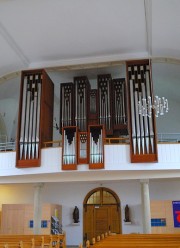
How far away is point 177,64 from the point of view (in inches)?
431

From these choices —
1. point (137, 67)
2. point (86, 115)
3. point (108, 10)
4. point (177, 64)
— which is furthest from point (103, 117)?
point (108, 10)

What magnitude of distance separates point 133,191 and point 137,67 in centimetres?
529

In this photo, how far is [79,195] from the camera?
13312 millimetres

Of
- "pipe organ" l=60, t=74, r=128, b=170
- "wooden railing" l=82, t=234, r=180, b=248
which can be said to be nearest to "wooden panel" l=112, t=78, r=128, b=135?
"pipe organ" l=60, t=74, r=128, b=170

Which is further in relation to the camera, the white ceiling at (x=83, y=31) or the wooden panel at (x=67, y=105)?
the wooden panel at (x=67, y=105)

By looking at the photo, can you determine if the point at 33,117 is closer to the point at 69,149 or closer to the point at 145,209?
the point at 69,149

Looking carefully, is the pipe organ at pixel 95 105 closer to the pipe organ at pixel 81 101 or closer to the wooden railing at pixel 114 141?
the pipe organ at pixel 81 101

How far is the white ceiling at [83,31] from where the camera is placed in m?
8.16

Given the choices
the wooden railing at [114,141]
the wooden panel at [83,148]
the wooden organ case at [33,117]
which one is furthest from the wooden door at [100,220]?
the wooden panel at [83,148]

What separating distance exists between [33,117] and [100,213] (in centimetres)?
515

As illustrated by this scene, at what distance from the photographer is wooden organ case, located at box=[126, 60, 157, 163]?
9.60m

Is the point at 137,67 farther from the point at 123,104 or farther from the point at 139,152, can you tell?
the point at 139,152

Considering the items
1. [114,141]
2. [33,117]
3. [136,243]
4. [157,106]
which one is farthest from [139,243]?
[33,117]

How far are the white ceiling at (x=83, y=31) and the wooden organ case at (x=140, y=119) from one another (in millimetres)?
518
